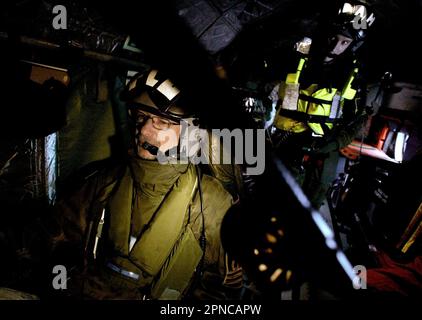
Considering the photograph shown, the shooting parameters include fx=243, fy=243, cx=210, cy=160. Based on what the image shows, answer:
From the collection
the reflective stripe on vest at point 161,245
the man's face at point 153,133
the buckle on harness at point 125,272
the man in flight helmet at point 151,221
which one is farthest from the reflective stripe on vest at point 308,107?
the buckle on harness at point 125,272

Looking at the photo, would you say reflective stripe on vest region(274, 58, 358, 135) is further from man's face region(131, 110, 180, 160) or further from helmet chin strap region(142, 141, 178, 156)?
helmet chin strap region(142, 141, 178, 156)

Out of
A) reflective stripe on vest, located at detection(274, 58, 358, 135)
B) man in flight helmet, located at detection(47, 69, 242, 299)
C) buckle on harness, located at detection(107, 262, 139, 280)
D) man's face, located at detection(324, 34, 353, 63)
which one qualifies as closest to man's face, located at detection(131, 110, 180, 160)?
man in flight helmet, located at detection(47, 69, 242, 299)

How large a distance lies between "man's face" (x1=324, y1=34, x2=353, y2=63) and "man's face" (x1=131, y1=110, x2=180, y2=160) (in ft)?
19.0

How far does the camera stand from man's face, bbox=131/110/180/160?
9.49 feet

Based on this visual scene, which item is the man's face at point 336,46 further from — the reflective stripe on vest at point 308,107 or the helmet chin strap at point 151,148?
the helmet chin strap at point 151,148

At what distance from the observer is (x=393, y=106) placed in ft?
31.2

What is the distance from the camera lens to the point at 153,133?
114 inches

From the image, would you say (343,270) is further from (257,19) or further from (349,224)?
(349,224)

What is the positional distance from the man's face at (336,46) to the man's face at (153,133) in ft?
19.0

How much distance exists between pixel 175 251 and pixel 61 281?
4.58 feet

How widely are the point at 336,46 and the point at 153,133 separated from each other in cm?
627

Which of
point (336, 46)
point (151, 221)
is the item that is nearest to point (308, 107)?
point (336, 46)

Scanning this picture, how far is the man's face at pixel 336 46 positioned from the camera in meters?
6.51

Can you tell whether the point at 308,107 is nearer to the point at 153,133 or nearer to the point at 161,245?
the point at 153,133
